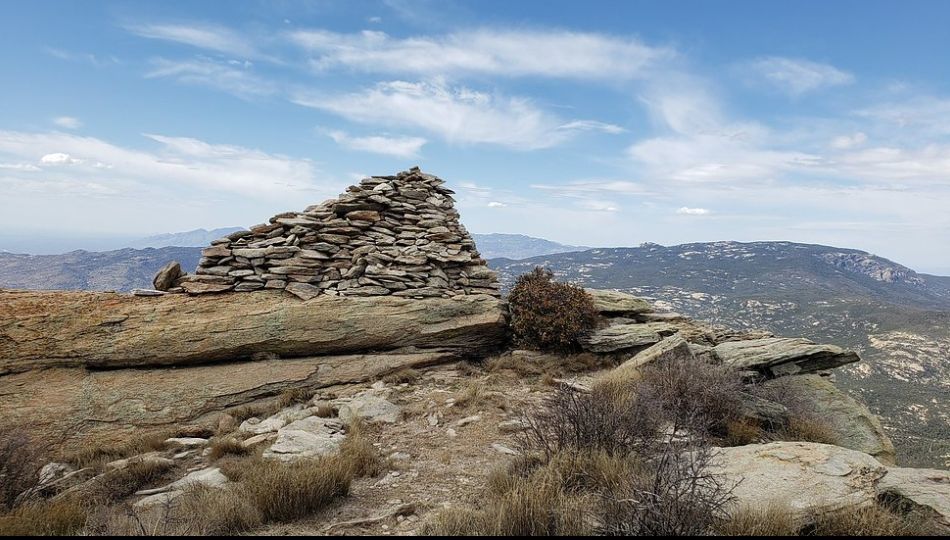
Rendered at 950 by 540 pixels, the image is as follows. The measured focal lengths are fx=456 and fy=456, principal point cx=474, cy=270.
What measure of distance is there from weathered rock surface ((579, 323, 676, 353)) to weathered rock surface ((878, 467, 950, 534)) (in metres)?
8.85

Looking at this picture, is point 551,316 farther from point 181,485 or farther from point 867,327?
point 867,327

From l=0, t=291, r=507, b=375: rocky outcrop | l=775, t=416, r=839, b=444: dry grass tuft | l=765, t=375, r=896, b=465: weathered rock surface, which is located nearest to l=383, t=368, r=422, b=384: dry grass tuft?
l=0, t=291, r=507, b=375: rocky outcrop

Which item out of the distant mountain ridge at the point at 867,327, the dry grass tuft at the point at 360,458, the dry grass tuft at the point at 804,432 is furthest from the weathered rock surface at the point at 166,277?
the dry grass tuft at the point at 804,432

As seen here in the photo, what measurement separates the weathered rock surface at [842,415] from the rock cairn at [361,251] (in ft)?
32.7

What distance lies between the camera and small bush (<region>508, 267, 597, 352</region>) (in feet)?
52.6

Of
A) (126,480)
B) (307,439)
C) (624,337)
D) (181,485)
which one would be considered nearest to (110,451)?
(126,480)

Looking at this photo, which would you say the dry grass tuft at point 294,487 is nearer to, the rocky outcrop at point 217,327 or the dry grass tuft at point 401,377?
the dry grass tuft at point 401,377

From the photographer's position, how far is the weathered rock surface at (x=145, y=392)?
1099 centimetres

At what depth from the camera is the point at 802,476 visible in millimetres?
6355

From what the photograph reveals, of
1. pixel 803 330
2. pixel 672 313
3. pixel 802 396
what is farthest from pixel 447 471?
pixel 803 330

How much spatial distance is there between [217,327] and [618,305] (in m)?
14.3

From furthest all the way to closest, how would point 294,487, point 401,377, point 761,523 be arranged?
1. point 401,377
2. point 294,487
3. point 761,523

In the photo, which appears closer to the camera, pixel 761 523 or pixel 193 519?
pixel 761 523

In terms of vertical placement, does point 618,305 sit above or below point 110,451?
above
